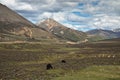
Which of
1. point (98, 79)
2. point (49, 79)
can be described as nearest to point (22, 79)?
point (49, 79)

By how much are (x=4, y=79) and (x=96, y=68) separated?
20715 millimetres

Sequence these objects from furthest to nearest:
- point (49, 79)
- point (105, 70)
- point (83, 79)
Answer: point (105, 70)
point (49, 79)
point (83, 79)

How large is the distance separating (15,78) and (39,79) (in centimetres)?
496

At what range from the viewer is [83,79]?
4300cm

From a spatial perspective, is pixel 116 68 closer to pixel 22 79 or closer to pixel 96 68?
pixel 96 68

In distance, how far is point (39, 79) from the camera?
153ft

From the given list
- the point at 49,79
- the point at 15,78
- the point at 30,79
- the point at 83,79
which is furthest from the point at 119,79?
the point at 15,78

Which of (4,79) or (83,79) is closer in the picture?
(83,79)

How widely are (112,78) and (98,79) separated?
2728mm

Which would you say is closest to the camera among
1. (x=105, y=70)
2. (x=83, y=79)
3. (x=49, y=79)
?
(x=83, y=79)

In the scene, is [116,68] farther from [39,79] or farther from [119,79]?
[39,79]

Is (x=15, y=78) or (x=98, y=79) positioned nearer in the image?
(x=98, y=79)

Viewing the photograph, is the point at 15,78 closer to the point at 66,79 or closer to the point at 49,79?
the point at 49,79

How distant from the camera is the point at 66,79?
143ft
